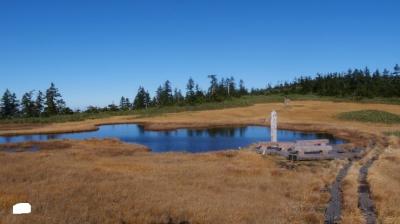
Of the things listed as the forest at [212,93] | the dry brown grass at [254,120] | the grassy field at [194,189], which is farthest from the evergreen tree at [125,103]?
the grassy field at [194,189]

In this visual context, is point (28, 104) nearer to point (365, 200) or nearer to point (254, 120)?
point (254, 120)

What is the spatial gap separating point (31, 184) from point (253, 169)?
12.4m

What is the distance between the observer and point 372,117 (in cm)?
6900

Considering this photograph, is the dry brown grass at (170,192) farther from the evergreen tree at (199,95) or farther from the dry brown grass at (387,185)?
the evergreen tree at (199,95)

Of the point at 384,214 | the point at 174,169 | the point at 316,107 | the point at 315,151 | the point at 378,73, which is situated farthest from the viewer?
the point at 378,73

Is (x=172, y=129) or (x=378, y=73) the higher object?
(x=378, y=73)

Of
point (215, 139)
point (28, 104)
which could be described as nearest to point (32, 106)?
point (28, 104)

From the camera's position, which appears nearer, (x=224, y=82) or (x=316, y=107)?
(x=316, y=107)

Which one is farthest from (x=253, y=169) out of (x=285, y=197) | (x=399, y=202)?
(x=399, y=202)

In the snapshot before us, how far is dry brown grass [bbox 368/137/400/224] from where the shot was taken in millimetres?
14953

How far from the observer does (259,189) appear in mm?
20562

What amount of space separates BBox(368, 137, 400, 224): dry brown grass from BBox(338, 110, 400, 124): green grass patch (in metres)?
36.8

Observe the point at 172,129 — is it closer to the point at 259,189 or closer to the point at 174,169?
the point at 174,169

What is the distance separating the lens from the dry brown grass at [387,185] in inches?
589
